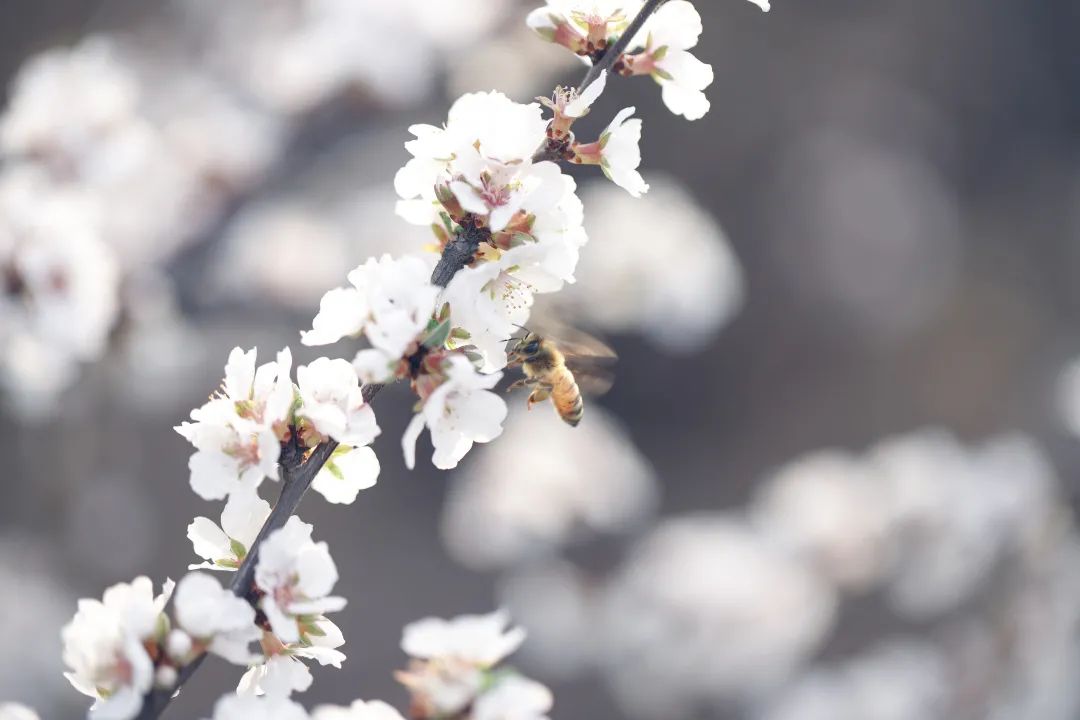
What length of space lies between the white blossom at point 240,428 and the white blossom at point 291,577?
74mm

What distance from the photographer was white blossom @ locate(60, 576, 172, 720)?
87 centimetres

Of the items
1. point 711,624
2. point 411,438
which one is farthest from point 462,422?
point 711,624

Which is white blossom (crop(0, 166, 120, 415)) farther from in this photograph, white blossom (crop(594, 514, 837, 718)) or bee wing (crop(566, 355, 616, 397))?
white blossom (crop(594, 514, 837, 718))

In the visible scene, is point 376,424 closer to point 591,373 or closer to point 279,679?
point 279,679

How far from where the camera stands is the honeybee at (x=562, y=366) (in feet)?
4.76

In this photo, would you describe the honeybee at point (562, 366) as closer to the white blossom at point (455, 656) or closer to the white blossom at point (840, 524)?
the white blossom at point (455, 656)

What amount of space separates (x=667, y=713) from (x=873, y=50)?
436 cm

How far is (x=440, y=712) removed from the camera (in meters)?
0.85

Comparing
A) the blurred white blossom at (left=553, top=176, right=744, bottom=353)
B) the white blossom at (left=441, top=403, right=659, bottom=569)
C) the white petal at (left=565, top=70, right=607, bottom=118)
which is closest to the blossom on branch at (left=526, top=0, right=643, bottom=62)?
the white petal at (left=565, top=70, right=607, bottom=118)

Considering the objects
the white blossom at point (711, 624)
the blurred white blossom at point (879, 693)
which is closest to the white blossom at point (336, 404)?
the white blossom at point (711, 624)

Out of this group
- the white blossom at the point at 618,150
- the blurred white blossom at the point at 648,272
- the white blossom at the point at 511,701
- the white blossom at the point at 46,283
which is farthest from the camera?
the blurred white blossom at the point at 648,272

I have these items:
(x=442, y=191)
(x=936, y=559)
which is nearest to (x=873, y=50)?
(x=936, y=559)

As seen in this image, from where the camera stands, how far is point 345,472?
1022 mm

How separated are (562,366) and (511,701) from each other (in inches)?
28.7
